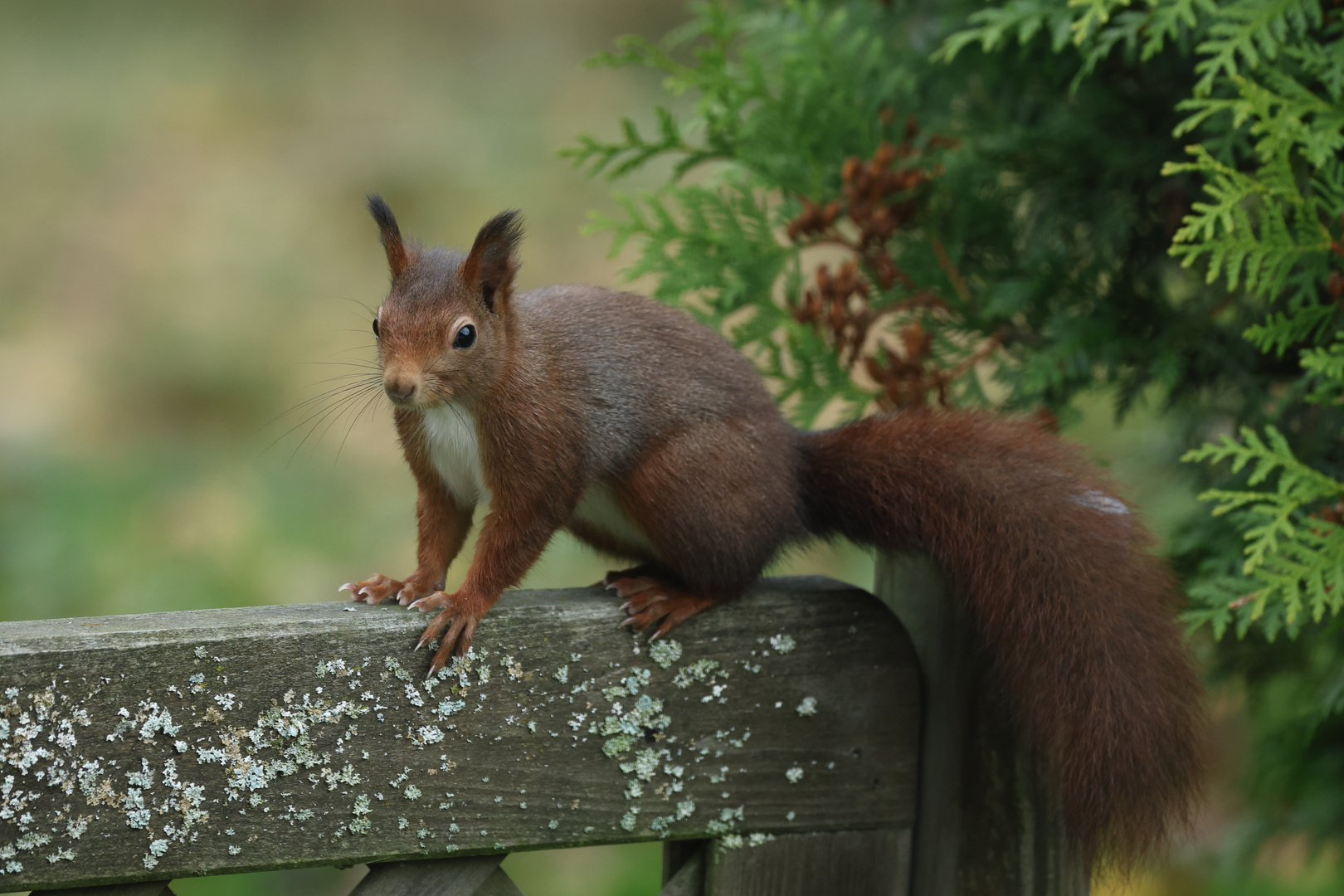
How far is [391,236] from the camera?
52.9 inches

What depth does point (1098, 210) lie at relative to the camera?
1.77 meters

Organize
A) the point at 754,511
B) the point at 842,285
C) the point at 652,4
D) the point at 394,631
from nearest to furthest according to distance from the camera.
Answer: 1. the point at 394,631
2. the point at 754,511
3. the point at 842,285
4. the point at 652,4

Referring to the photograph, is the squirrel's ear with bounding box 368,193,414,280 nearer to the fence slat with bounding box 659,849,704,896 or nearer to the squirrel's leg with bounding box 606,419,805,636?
the squirrel's leg with bounding box 606,419,805,636

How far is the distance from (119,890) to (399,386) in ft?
1.70

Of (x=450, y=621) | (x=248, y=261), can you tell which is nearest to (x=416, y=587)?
(x=450, y=621)

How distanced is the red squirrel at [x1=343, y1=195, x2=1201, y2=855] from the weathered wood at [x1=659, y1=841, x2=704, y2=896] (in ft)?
0.85

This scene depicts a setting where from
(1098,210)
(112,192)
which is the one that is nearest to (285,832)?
(1098,210)

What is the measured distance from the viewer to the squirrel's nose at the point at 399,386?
1.24 m

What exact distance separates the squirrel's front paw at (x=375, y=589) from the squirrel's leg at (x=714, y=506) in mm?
231

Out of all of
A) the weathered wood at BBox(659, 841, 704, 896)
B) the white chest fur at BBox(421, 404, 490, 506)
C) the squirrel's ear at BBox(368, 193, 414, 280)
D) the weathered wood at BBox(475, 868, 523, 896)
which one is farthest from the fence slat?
the squirrel's ear at BBox(368, 193, 414, 280)

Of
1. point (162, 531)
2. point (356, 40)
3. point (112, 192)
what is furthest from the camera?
point (356, 40)

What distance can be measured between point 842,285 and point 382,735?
36.1 inches

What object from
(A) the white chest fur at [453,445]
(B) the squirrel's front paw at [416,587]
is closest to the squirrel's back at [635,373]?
(A) the white chest fur at [453,445]

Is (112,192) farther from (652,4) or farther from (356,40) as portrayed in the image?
(652,4)
